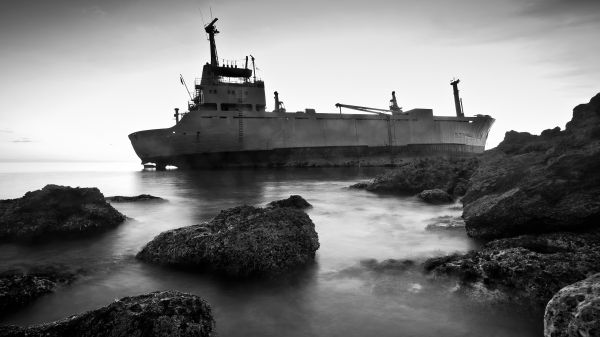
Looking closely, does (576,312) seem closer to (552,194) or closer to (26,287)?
(552,194)

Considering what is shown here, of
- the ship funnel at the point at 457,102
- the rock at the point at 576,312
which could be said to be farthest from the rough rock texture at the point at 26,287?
the ship funnel at the point at 457,102

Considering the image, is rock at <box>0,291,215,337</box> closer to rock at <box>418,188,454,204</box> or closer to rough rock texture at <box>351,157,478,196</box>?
rock at <box>418,188,454,204</box>

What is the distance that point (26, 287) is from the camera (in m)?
4.27

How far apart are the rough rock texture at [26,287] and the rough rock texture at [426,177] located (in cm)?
1308

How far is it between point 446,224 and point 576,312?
587 cm

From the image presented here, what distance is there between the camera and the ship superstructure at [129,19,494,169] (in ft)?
126

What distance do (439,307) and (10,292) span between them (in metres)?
5.51

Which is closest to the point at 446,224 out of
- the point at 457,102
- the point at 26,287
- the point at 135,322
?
the point at 135,322

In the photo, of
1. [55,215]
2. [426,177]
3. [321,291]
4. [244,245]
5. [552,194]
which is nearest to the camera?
[321,291]

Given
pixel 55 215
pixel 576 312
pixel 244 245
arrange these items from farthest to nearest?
1. pixel 55 215
2. pixel 244 245
3. pixel 576 312

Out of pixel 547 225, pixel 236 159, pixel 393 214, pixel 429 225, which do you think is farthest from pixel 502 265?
pixel 236 159

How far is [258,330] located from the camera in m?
3.45

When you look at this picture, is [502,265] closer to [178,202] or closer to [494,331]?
[494,331]

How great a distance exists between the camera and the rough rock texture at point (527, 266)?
368 centimetres
